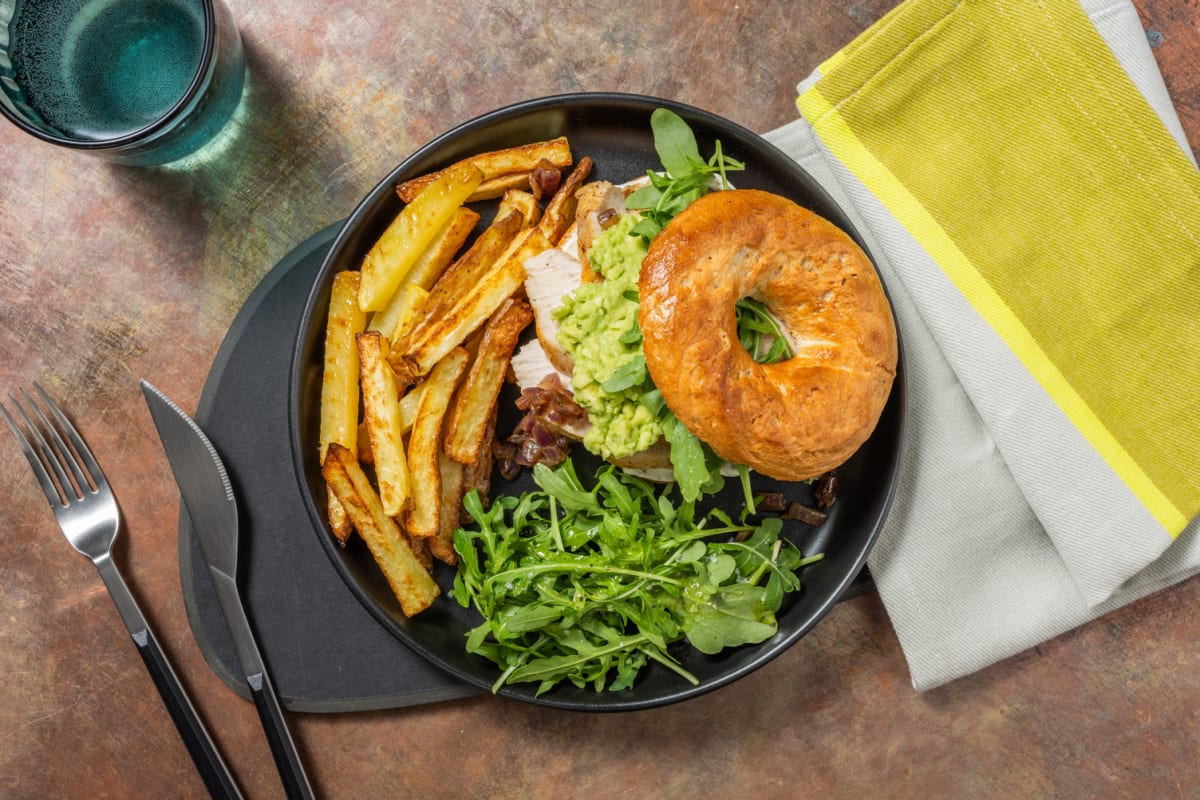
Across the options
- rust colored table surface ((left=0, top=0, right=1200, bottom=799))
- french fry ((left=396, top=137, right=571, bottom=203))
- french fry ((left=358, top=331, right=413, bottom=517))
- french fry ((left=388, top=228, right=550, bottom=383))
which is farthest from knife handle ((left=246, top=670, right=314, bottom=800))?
french fry ((left=396, top=137, right=571, bottom=203))

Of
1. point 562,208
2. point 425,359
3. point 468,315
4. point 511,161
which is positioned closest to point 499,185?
point 511,161

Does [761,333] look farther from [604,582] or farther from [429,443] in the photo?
[429,443]

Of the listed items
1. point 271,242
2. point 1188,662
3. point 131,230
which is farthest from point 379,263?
point 1188,662

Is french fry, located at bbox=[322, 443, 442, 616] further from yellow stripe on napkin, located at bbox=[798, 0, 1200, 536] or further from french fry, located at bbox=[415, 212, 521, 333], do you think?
yellow stripe on napkin, located at bbox=[798, 0, 1200, 536]

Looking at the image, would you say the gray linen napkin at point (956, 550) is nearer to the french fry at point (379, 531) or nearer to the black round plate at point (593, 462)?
the black round plate at point (593, 462)

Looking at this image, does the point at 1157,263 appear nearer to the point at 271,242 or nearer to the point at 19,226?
the point at 271,242

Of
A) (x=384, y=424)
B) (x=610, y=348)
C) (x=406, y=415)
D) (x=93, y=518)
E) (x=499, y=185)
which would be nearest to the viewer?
(x=610, y=348)

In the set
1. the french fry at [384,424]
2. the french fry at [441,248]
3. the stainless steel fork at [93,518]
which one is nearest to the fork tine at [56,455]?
the stainless steel fork at [93,518]
